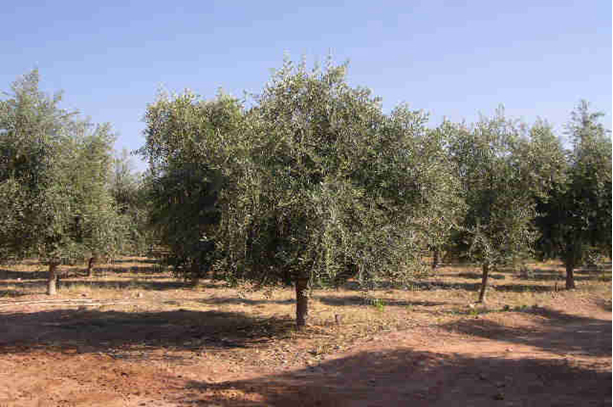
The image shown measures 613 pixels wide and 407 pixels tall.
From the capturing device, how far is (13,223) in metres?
20.0

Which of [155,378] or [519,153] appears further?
[519,153]

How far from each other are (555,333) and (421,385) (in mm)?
8325

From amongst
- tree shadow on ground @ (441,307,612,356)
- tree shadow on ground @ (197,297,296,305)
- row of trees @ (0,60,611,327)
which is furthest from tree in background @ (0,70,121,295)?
tree shadow on ground @ (441,307,612,356)

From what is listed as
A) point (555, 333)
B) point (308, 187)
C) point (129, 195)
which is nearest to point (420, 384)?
point (308, 187)

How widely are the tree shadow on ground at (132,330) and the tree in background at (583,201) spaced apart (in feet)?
54.1

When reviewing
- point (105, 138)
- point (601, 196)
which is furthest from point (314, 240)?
point (601, 196)

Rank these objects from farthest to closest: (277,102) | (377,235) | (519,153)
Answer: (519,153) → (277,102) → (377,235)

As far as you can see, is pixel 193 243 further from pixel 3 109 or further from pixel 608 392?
pixel 3 109

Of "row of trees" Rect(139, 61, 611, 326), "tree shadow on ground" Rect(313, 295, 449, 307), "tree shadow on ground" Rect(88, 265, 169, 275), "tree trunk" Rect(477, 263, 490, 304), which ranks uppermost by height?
"row of trees" Rect(139, 61, 611, 326)

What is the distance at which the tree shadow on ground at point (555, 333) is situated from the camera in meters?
13.1

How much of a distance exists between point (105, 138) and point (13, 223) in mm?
6017

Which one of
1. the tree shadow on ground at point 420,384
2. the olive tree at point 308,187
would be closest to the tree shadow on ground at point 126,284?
the olive tree at point 308,187

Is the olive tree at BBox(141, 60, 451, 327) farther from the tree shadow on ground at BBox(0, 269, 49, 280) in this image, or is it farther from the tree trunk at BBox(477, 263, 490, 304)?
the tree shadow on ground at BBox(0, 269, 49, 280)

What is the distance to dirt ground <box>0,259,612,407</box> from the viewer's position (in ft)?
31.3
